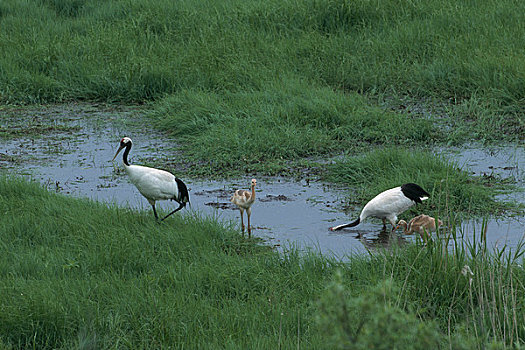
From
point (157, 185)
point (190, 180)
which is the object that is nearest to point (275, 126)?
point (190, 180)

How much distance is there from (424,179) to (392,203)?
1.04 metres

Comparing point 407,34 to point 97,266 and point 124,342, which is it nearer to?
point 97,266

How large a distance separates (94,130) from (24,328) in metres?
6.30

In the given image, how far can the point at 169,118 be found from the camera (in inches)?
407

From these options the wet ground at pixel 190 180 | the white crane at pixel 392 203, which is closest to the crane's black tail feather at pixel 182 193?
the wet ground at pixel 190 180

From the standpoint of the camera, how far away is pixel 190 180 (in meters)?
8.39

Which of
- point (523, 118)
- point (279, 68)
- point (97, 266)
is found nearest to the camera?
point (97, 266)

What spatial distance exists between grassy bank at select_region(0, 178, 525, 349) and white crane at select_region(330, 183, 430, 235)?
102cm

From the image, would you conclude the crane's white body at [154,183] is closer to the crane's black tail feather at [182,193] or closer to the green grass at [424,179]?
the crane's black tail feather at [182,193]

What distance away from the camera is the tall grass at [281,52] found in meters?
11.1

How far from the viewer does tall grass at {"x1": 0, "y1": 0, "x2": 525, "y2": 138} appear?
436 inches

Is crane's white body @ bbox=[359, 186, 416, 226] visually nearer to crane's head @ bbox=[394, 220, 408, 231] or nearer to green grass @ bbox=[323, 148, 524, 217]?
crane's head @ bbox=[394, 220, 408, 231]

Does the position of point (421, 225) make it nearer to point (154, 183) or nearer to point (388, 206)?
point (388, 206)

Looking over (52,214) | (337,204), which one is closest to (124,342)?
(52,214)
